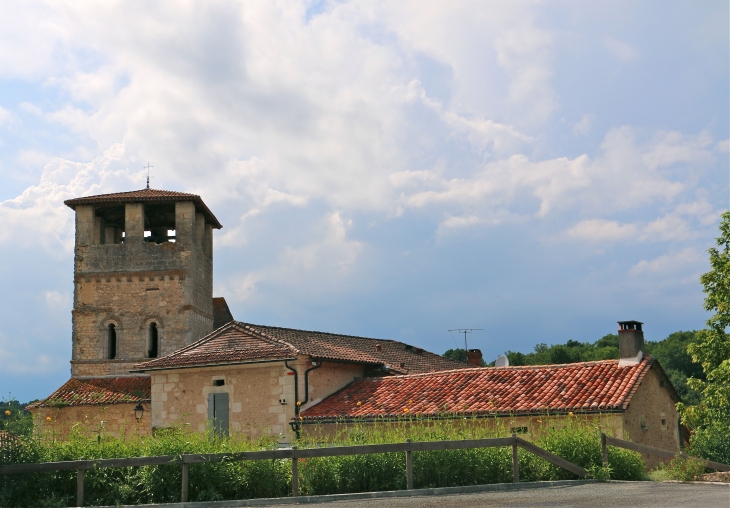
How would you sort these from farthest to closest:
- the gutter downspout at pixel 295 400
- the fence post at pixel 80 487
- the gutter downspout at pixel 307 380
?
1. the gutter downspout at pixel 307 380
2. the gutter downspout at pixel 295 400
3. the fence post at pixel 80 487

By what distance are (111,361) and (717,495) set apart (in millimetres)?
24936

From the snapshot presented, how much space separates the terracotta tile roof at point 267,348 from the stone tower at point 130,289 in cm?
553

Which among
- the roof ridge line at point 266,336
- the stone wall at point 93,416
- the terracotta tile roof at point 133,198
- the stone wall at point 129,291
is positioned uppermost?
the terracotta tile roof at point 133,198

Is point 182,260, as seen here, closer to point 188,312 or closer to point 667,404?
point 188,312

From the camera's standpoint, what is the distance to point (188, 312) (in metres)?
30.5

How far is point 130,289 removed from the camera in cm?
3080

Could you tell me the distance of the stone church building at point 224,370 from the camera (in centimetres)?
1923

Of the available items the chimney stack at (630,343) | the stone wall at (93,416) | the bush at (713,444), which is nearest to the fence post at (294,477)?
the chimney stack at (630,343)

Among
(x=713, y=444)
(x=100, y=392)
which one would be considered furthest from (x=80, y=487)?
(x=100, y=392)

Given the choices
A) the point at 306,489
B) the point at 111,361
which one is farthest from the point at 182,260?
the point at 306,489

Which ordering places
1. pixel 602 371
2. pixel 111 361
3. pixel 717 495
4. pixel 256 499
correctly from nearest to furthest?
pixel 717 495 → pixel 256 499 → pixel 602 371 → pixel 111 361

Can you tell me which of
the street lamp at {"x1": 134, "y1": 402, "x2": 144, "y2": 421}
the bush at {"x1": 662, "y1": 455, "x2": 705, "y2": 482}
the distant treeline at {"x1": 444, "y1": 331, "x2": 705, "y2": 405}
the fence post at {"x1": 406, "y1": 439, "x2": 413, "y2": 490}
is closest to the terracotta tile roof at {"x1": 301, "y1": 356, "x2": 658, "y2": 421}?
the bush at {"x1": 662, "y1": 455, "x2": 705, "y2": 482}

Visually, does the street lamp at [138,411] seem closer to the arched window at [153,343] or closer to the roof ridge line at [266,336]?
the arched window at [153,343]

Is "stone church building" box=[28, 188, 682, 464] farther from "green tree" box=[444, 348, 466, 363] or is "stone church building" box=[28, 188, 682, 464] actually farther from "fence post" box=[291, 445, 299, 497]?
"green tree" box=[444, 348, 466, 363]
